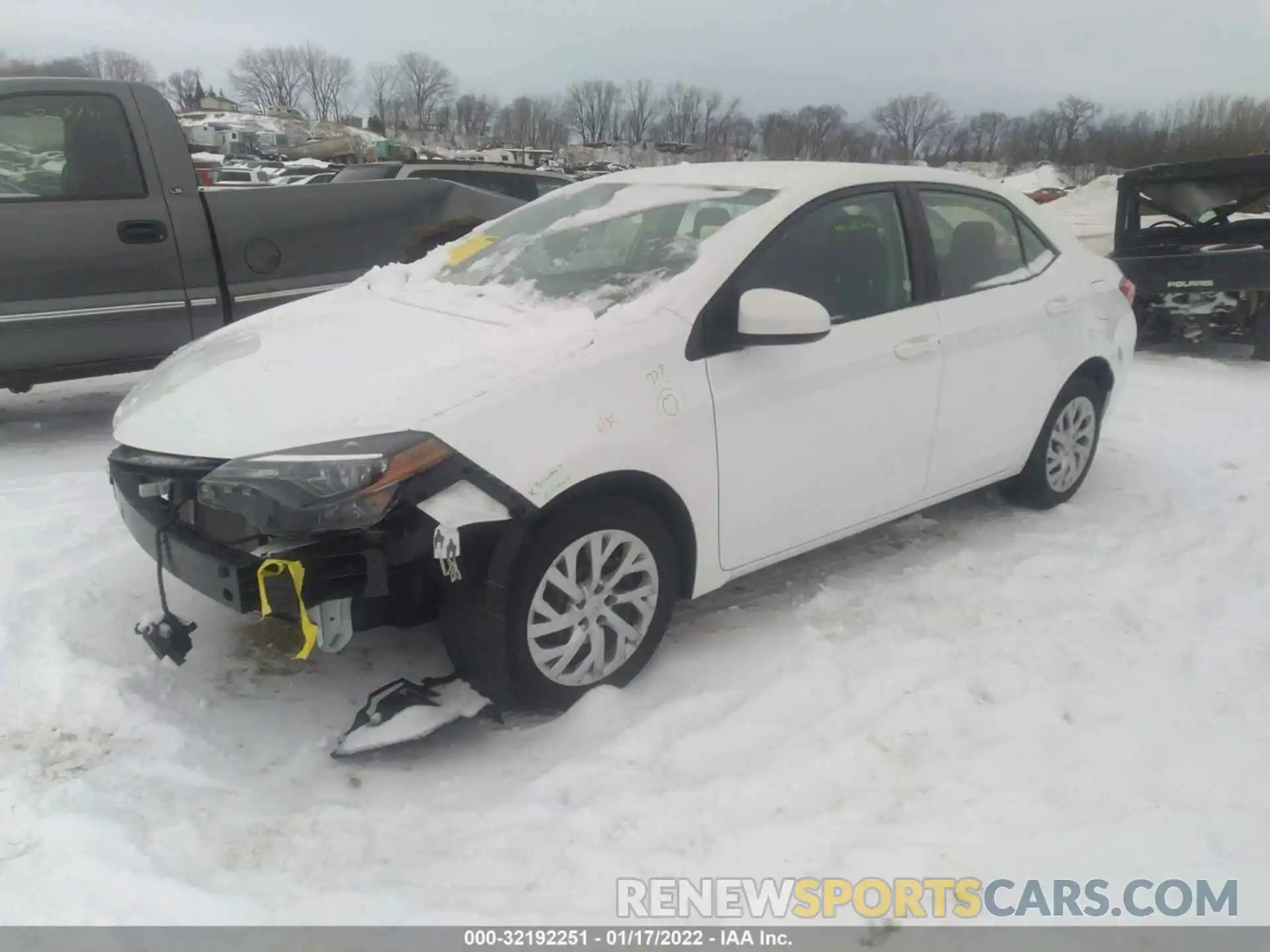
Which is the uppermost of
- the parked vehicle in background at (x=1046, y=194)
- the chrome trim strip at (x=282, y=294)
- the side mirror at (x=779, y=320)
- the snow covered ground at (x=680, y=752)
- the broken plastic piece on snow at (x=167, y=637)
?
the parked vehicle in background at (x=1046, y=194)

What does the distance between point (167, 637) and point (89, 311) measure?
3.03 metres

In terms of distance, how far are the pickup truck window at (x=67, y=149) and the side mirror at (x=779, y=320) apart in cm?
384

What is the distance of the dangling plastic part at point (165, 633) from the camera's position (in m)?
2.80

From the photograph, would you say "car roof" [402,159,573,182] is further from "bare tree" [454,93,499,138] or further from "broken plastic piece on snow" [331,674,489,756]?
"bare tree" [454,93,499,138]

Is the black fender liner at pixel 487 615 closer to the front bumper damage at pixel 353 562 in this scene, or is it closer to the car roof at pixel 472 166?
the front bumper damage at pixel 353 562

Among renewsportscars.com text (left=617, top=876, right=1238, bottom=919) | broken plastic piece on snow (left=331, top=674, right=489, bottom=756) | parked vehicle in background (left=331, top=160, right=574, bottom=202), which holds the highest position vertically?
parked vehicle in background (left=331, top=160, right=574, bottom=202)

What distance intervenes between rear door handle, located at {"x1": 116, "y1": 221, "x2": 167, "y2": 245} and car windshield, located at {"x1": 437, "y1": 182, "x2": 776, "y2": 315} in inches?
82.7

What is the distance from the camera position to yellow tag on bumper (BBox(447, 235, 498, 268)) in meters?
A: 4.04

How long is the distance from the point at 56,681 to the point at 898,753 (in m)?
2.52

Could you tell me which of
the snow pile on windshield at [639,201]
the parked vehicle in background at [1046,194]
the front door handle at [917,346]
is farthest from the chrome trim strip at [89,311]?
the parked vehicle in background at [1046,194]

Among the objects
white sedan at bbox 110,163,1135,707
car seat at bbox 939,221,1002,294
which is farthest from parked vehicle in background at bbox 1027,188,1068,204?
white sedan at bbox 110,163,1135,707

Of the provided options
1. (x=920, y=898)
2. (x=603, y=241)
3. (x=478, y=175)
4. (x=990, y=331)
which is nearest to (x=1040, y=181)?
(x=478, y=175)

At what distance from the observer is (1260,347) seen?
28.1 ft

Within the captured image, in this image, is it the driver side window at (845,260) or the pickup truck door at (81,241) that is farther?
the pickup truck door at (81,241)
